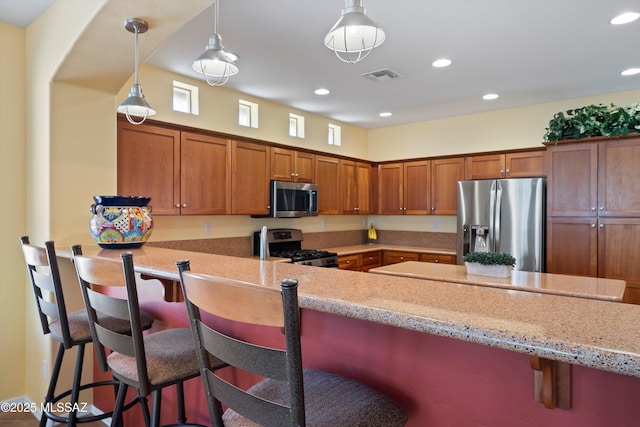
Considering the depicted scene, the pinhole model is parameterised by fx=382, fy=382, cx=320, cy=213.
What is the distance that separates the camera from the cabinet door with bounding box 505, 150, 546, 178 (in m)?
4.41

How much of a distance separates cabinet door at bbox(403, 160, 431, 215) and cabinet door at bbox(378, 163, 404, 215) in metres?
0.09

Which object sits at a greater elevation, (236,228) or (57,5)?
(57,5)

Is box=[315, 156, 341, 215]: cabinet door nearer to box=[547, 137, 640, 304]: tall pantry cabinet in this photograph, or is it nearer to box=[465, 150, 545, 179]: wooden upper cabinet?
box=[465, 150, 545, 179]: wooden upper cabinet

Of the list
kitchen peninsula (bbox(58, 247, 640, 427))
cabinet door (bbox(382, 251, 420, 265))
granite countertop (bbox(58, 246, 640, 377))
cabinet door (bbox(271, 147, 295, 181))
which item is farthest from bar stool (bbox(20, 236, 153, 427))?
cabinet door (bbox(382, 251, 420, 265))

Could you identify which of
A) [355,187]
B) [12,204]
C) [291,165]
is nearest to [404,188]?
[355,187]

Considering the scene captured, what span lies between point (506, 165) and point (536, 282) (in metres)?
2.44

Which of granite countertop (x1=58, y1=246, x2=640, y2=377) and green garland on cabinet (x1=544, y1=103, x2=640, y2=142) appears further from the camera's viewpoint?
green garland on cabinet (x1=544, y1=103, x2=640, y2=142)

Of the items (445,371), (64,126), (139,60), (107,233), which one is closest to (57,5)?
(139,60)

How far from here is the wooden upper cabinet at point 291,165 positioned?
4.22m

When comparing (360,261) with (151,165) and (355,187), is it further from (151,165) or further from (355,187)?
(151,165)

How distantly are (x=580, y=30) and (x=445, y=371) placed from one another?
2803mm

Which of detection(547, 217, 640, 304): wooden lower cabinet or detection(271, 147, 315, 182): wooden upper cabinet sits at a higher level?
detection(271, 147, 315, 182): wooden upper cabinet

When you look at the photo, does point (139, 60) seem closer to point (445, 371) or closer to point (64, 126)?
point (64, 126)

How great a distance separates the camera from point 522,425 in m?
0.95
